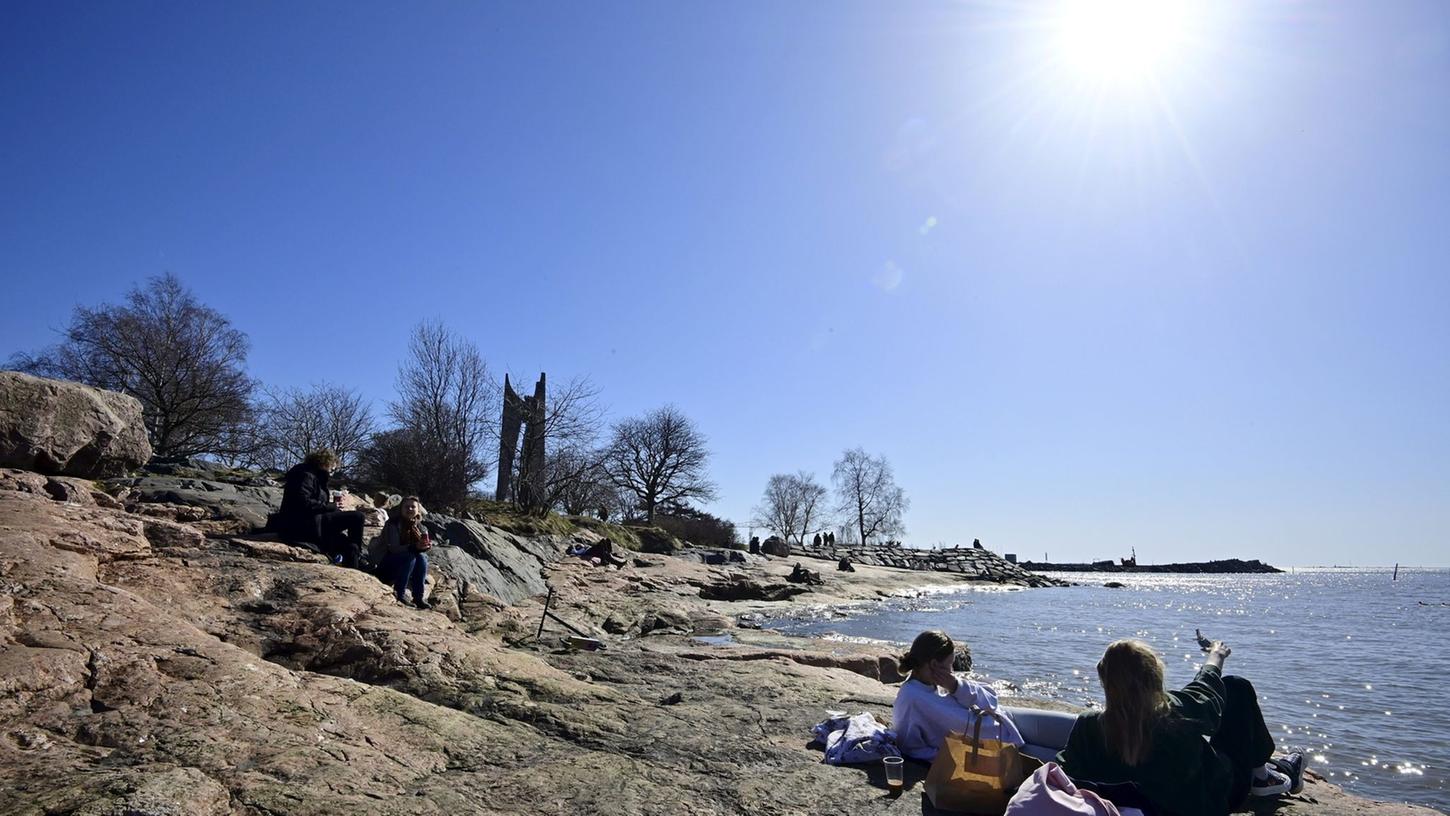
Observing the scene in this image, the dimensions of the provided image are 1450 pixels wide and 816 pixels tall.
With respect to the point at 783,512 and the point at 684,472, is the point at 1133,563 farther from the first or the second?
the point at 684,472

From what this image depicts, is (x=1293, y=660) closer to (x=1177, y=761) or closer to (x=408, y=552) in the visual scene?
(x=1177, y=761)

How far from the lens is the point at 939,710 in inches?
180

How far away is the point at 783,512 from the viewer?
2844 inches

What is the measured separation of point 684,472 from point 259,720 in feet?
144

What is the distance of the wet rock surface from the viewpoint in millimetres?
3201

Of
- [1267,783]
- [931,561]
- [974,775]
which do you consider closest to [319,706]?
[974,775]

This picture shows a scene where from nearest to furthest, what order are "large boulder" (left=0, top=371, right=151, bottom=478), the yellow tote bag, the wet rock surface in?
1. the wet rock surface
2. the yellow tote bag
3. "large boulder" (left=0, top=371, right=151, bottom=478)

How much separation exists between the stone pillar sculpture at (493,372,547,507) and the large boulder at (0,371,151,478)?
1506 centimetres

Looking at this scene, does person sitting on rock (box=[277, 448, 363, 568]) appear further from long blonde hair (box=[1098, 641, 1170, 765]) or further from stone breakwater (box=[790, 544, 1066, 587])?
stone breakwater (box=[790, 544, 1066, 587])

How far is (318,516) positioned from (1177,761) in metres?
8.15

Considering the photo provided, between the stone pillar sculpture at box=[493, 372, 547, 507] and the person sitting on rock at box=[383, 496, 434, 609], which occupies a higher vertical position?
the stone pillar sculpture at box=[493, 372, 547, 507]

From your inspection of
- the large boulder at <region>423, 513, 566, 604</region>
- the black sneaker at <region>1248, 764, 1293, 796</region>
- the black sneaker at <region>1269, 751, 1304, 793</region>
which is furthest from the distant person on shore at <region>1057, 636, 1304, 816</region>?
the large boulder at <region>423, 513, 566, 604</region>

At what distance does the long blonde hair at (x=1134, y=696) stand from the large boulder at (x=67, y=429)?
9853 millimetres

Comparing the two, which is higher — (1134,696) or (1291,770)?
(1134,696)
